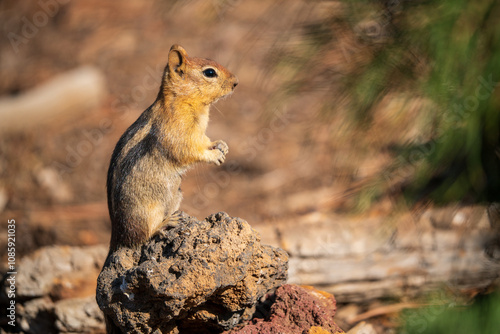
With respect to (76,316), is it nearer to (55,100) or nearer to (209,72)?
(209,72)

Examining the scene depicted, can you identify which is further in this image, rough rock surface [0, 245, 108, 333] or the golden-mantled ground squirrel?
rough rock surface [0, 245, 108, 333]

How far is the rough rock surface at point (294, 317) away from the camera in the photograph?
165cm

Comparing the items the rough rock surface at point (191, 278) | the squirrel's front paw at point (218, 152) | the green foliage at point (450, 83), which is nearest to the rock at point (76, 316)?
the rough rock surface at point (191, 278)

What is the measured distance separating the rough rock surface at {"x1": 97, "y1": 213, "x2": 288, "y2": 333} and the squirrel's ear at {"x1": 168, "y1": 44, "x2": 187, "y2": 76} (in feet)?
1.58

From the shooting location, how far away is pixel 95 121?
4863 millimetres

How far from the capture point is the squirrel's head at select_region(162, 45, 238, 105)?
71.7 inches

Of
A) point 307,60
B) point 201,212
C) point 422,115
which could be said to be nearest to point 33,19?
point 201,212

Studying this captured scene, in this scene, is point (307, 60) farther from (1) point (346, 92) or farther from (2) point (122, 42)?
(2) point (122, 42)

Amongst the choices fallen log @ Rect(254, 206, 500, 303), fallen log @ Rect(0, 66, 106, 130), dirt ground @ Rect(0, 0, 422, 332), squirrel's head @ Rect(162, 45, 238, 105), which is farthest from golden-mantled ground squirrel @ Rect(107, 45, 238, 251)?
fallen log @ Rect(0, 66, 106, 130)

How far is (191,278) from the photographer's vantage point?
1472 millimetres

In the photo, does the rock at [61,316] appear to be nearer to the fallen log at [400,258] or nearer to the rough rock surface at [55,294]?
the rough rock surface at [55,294]

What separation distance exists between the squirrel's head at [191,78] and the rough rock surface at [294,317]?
2.19ft

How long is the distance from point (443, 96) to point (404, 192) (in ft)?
1.57

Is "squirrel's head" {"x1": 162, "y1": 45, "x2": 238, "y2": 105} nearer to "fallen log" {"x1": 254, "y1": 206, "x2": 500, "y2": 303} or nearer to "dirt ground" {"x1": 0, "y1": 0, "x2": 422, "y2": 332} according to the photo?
"fallen log" {"x1": 254, "y1": 206, "x2": 500, "y2": 303}
